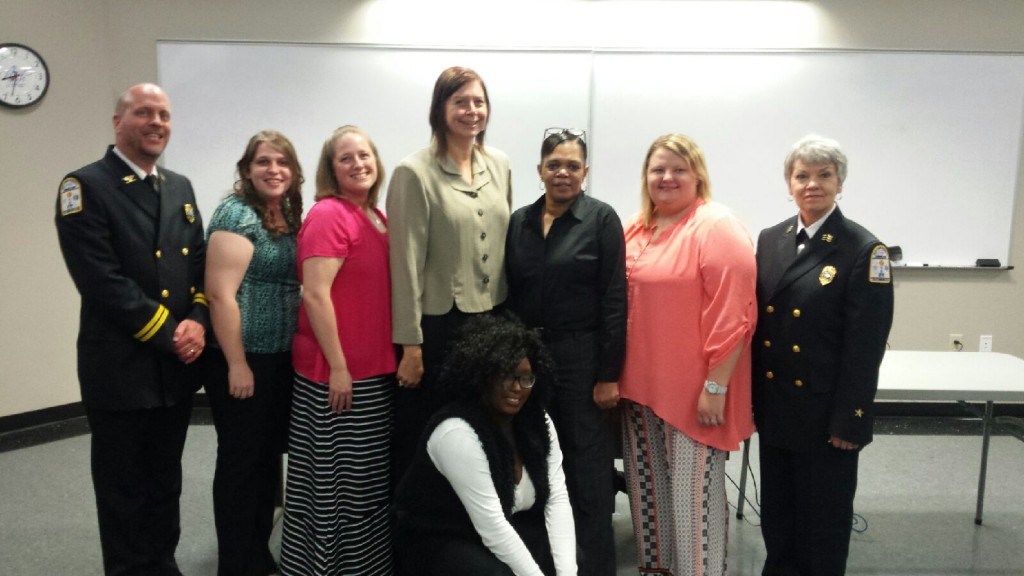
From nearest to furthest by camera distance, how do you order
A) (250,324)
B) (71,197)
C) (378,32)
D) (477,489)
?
1. (477,489)
2. (71,197)
3. (250,324)
4. (378,32)

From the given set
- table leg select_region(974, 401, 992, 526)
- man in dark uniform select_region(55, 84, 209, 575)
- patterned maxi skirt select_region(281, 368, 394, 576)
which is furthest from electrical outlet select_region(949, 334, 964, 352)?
man in dark uniform select_region(55, 84, 209, 575)

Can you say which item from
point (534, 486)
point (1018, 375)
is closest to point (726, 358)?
point (534, 486)

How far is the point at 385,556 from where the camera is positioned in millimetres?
2170

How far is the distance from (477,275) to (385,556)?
0.99 meters

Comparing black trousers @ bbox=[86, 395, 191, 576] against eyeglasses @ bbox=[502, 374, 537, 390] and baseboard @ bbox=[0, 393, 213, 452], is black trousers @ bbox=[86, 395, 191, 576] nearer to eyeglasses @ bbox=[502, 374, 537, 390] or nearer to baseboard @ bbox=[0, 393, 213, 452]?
eyeglasses @ bbox=[502, 374, 537, 390]

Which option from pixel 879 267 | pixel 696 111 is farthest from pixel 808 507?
pixel 696 111

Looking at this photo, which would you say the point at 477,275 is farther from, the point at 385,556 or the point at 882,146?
the point at 882,146

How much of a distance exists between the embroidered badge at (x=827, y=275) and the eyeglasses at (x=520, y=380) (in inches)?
36.0

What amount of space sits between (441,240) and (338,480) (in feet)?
2.70

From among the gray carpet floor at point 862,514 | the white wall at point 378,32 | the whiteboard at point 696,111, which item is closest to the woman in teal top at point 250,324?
the gray carpet floor at point 862,514

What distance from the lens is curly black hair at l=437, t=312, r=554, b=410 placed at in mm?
1720

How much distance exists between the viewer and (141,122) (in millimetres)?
1932

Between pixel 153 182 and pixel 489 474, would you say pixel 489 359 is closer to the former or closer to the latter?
pixel 489 474

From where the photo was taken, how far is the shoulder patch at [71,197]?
1873mm
